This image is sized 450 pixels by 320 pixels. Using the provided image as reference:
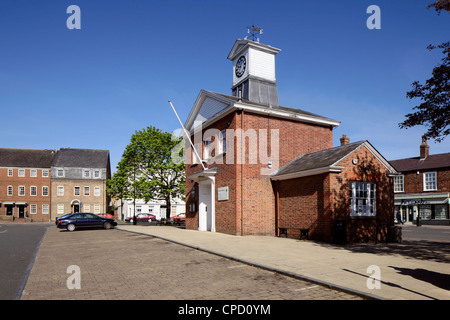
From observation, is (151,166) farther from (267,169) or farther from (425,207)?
(425,207)

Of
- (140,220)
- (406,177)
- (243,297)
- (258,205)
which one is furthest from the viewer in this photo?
(140,220)

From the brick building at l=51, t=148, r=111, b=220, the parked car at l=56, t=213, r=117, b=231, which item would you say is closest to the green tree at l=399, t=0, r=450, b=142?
the parked car at l=56, t=213, r=117, b=231

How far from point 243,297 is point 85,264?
5.99 meters

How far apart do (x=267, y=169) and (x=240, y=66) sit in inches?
322

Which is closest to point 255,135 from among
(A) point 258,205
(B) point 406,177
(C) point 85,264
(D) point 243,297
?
(A) point 258,205

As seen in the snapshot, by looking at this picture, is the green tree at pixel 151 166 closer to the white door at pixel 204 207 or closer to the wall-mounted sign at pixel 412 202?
the white door at pixel 204 207

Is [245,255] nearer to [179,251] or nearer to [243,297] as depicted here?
[179,251]

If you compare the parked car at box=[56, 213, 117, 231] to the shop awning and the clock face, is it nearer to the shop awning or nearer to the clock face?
the clock face

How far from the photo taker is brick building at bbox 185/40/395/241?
15.6 metres

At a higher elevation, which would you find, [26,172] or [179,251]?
[26,172]

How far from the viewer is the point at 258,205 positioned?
18562 millimetres

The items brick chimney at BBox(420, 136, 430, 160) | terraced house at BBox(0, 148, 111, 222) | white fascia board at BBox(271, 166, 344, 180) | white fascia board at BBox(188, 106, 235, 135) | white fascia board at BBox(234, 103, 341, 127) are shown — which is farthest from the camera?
terraced house at BBox(0, 148, 111, 222)

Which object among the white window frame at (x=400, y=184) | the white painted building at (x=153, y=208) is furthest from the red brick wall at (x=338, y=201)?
the white painted building at (x=153, y=208)

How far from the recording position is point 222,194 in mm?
19688
